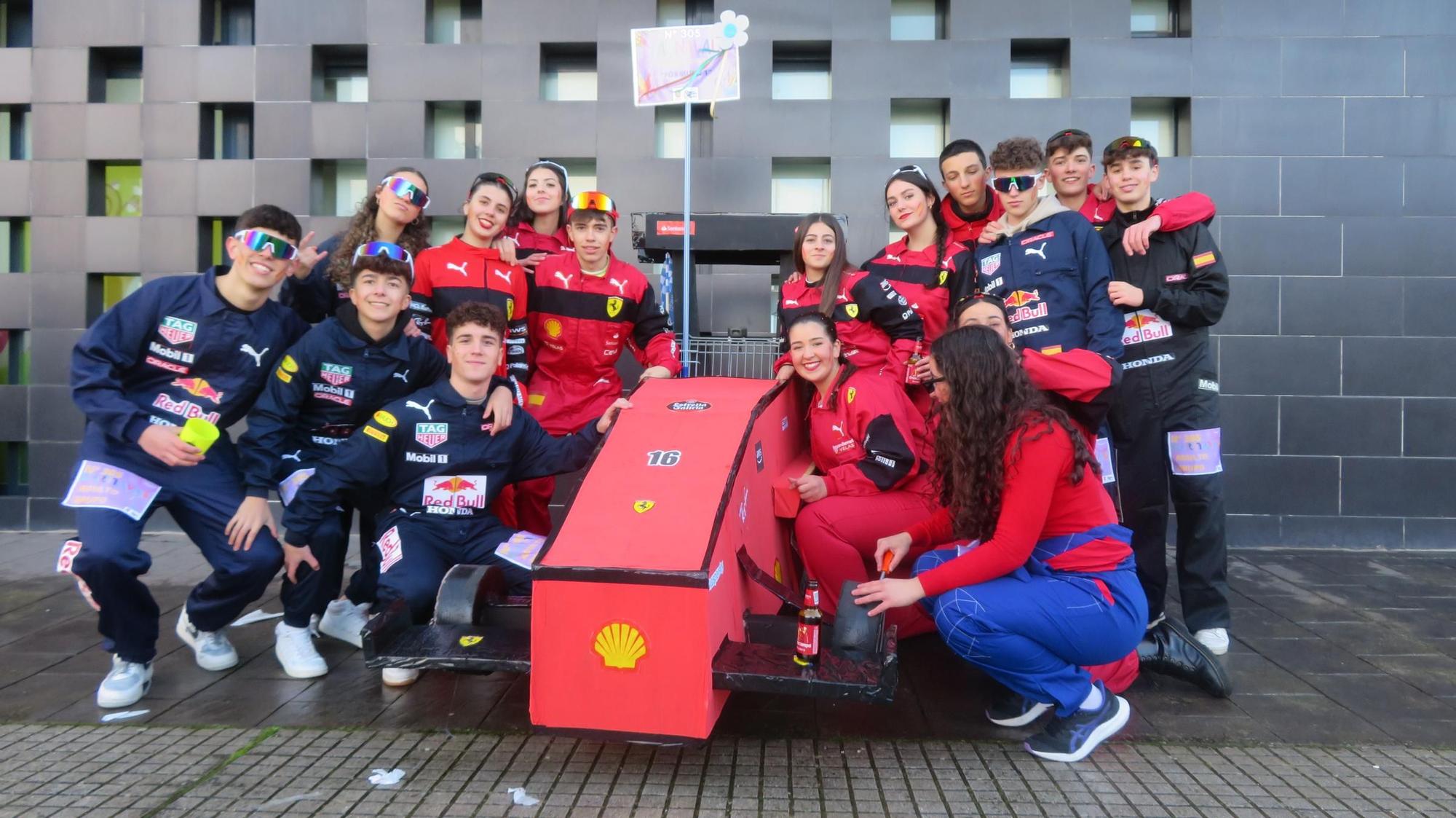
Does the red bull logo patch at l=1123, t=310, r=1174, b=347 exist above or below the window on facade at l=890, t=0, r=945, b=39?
below


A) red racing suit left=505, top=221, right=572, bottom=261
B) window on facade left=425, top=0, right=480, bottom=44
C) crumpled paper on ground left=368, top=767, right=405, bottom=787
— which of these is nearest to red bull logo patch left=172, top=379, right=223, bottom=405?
red racing suit left=505, top=221, right=572, bottom=261

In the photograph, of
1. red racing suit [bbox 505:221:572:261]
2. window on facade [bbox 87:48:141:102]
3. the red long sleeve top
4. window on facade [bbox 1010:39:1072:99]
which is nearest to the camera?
the red long sleeve top

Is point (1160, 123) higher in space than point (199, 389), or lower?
higher

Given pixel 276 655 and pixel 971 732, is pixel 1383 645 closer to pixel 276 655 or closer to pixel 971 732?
pixel 971 732

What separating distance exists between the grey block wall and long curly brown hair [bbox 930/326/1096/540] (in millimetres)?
3420

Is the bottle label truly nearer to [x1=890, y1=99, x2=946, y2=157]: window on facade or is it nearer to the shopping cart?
the shopping cart

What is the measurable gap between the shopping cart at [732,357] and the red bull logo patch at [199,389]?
2.20 meters

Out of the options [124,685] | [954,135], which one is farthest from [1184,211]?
[124,685]

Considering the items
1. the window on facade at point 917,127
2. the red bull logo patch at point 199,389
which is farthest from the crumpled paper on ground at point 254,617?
the window on facade at point 917,127

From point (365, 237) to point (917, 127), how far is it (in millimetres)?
4064

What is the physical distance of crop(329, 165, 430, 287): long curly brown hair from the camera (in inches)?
144

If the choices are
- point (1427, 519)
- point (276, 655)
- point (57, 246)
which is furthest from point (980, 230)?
point (57, 246)

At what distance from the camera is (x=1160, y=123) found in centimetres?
604

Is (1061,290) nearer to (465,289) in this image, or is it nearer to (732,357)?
(732,357)
